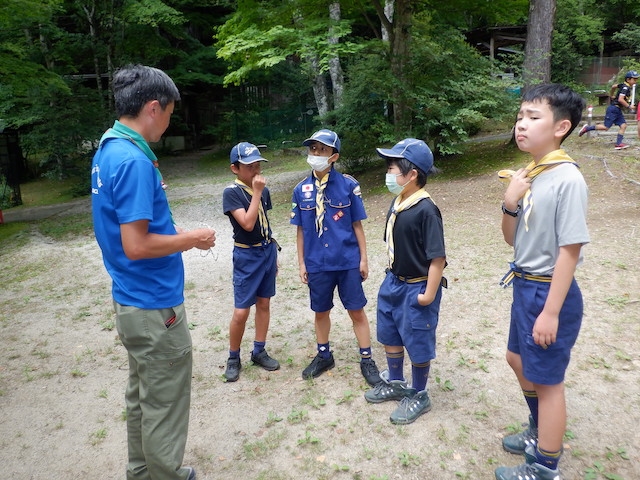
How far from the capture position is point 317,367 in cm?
389

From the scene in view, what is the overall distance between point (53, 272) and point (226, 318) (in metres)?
3.71

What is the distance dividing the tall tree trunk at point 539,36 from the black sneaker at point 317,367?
990 cm

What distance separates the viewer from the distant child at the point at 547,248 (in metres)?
2.19

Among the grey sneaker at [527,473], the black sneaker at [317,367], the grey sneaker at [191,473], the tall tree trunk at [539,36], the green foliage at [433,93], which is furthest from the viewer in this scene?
the tall tree trunk at [539,36]

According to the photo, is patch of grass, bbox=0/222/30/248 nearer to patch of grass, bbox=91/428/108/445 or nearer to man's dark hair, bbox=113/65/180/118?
patch of grass, bbox=91/428/108/445

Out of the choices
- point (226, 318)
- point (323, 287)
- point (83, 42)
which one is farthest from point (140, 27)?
point (323, 287)

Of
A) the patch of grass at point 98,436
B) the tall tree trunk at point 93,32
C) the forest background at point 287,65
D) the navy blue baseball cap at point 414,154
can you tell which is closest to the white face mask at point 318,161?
the navy blue baseball cap at point 414,154

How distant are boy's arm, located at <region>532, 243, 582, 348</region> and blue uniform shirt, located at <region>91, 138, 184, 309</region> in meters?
1.72

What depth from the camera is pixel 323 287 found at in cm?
369

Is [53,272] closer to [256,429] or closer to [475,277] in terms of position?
[256,429]

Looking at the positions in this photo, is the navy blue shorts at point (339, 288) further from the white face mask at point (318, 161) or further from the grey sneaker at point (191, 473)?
the grey sneaker at point (191, 473)

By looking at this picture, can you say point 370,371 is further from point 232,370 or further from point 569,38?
point 569,38

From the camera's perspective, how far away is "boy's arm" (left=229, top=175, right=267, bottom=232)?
3494mm

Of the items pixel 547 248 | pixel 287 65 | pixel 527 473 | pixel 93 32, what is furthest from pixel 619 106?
pixel 93 32
